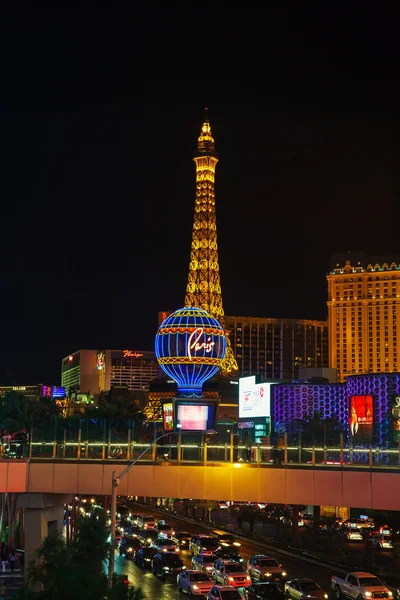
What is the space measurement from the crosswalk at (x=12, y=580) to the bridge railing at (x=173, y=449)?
23.6ft

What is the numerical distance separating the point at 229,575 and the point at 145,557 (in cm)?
1142

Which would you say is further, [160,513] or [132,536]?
[160,513]

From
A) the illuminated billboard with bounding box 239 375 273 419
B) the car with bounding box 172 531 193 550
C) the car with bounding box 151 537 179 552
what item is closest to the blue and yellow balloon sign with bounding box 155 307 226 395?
the illuminated billboard with bounding box 239 375 273 419

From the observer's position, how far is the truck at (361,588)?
39.2 meters

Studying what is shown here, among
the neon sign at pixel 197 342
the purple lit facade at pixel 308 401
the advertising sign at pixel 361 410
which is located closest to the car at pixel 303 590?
the neon sign at pixel 197 342

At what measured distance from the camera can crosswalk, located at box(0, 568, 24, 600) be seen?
149 feet

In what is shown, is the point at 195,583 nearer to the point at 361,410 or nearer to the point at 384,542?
the point at 384,542

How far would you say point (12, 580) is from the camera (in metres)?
49.3

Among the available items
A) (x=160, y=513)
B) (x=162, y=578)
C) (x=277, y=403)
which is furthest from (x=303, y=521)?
(x=162, y=578)

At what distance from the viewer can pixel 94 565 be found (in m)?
38.7

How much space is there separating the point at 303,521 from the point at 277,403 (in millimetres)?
30576

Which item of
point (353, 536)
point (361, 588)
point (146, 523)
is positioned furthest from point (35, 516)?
point (353, 536)

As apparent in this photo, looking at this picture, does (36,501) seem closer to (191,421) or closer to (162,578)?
(162,578)

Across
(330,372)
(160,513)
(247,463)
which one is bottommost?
(160,513)
